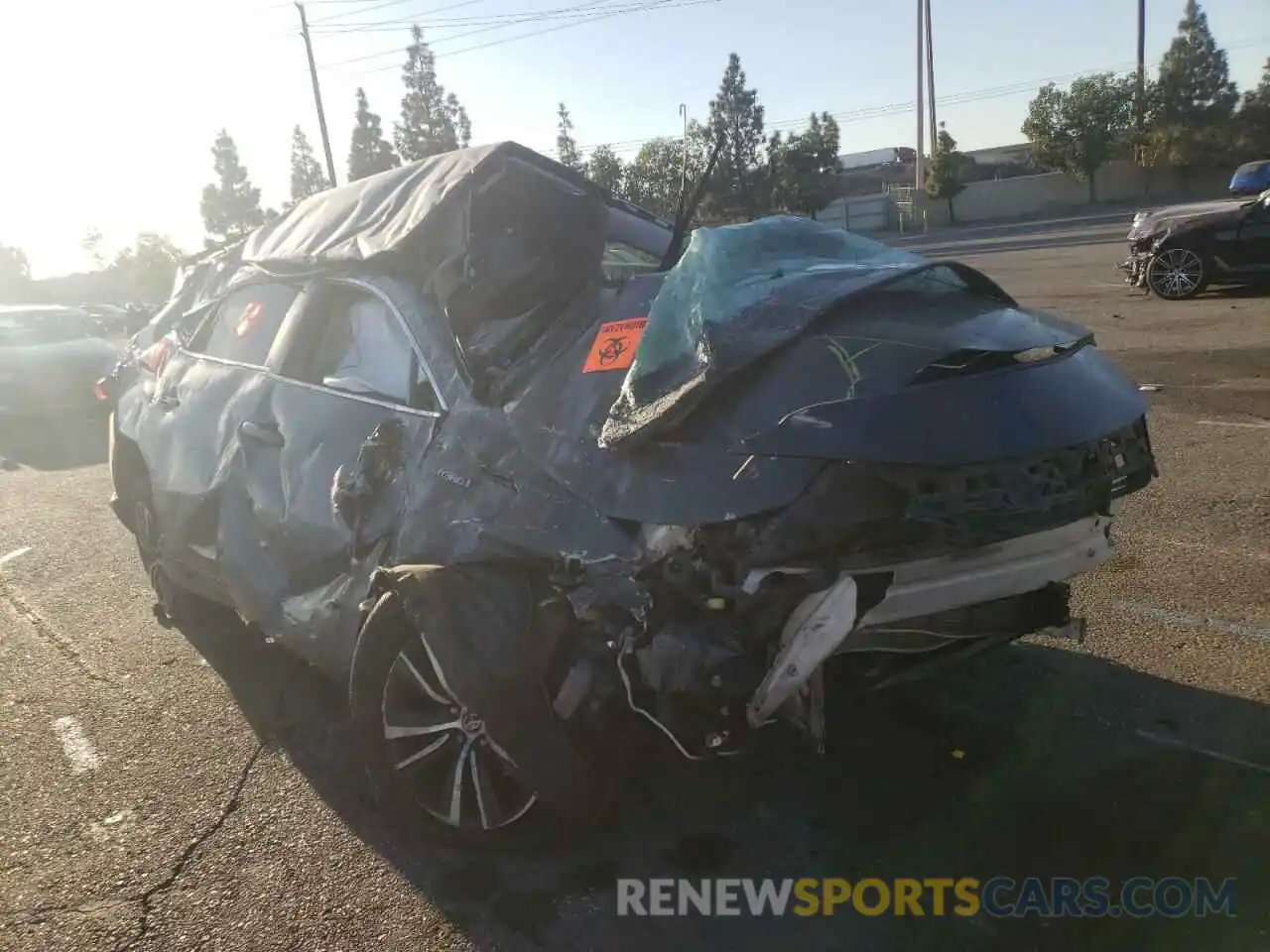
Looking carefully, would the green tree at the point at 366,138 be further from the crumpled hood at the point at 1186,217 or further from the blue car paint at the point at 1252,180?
the crumpled hood at the point at 1186,217

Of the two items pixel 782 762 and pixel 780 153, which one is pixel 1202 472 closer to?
pixel 782 762

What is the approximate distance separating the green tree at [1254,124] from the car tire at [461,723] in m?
55.7

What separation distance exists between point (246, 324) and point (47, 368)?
9104 mm

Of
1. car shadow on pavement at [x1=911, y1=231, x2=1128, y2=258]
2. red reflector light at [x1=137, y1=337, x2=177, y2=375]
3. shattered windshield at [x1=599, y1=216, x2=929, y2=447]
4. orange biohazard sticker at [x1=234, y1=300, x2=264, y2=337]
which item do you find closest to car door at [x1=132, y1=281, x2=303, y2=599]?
orange biohazard sticker at [x1=234, y1=300, x2=264, y2=337]

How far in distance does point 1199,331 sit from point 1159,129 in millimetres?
45635

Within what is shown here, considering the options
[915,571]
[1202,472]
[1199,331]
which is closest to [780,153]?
[1199,331]

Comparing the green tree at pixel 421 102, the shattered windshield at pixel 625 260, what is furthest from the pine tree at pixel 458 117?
the shattered windshield at pixel 625 260

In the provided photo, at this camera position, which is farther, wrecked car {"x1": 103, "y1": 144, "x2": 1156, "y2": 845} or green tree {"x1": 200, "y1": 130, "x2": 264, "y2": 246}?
green tree {"x1": 200, "y1": 130, "x2": 264, "y2": 246}

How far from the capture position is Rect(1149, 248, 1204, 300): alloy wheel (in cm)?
1324

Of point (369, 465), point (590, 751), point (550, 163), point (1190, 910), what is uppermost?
point (550, 163)

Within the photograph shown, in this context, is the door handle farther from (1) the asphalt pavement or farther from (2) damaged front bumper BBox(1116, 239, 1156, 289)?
(2) damaged front bumper BBox(1116, 239, 1156, 289)

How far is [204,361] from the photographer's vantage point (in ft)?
16.2

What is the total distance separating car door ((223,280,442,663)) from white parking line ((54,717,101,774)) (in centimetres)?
81

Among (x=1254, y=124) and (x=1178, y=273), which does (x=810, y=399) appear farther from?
(x=1254, y=124)
